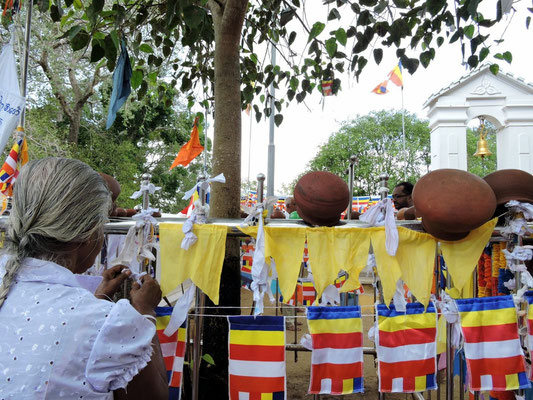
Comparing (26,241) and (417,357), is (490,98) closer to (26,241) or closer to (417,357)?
(417,357)

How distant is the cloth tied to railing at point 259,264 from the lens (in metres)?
1.71

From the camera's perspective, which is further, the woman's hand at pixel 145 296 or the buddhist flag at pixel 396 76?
the buddhist flag at pixel 396 76

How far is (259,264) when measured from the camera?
171cm

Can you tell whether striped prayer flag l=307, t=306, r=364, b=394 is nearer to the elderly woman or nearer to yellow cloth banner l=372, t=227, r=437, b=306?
yellow cloth banner l=372, t=227, r=437, b=306

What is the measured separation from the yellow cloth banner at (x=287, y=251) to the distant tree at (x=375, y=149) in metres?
22.3

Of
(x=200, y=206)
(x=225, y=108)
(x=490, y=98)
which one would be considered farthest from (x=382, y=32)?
(x=490, y=98)

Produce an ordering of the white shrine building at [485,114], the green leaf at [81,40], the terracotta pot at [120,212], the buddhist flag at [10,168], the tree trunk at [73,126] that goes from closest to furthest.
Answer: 1. the terracotta pot at [120,212]
2. the green leaf at [81,40]
3. the buddhist flag at [10,168]
4. the white shrine building at [485,114]
5. the tree trunk at [73,126]

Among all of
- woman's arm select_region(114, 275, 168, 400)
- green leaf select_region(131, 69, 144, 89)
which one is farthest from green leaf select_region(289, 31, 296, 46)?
woman's arm select_region(114, 275, 168, 400)

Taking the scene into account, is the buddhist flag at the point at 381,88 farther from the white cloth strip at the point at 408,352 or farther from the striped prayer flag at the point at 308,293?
the white cloth strip at the point at 408,352

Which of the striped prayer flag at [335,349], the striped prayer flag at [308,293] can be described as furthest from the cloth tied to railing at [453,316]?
the striped prayer flag at [308,293]

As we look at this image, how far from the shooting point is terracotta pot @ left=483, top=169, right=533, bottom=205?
1.77 m

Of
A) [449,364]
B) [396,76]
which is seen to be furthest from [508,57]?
[396,76]

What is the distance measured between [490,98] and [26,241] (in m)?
13.0

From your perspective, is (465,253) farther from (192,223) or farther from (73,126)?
(73,126)
